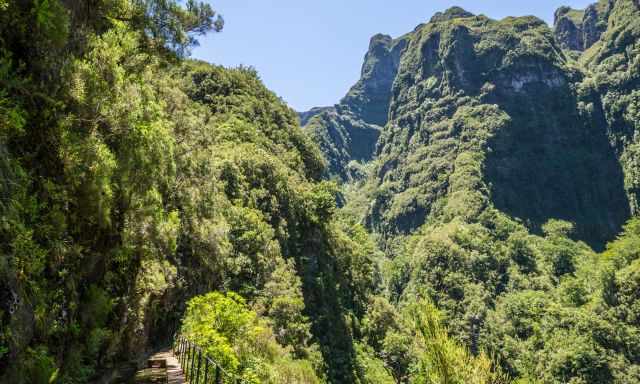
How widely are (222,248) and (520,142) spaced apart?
6312 inches

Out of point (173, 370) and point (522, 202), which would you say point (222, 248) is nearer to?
point (173, 370)

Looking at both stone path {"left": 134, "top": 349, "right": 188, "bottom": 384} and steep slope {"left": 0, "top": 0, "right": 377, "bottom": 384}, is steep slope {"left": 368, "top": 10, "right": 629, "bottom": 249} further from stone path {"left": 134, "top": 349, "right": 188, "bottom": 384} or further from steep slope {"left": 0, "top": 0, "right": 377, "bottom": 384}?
steep slope {"left": 0, "top": 0, "right": 377, "bottom": 384}

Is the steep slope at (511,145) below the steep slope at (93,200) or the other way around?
the other way around

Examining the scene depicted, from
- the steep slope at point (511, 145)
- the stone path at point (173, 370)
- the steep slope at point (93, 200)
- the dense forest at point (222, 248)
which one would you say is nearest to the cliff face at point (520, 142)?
the steep slope at point (511, 145)

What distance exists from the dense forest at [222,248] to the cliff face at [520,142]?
3.85m

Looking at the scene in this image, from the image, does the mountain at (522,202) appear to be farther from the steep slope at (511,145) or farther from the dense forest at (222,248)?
the dense forest at (222,248)

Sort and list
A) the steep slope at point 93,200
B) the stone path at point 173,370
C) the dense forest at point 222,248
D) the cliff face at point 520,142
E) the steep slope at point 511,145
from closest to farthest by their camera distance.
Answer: the steep slope at point 93,200
the dense forest at point 222,248
the stone path at point 173,370
the cliff face at point 520,142
the steep slope at point 511,145

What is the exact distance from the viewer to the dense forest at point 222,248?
30.0 ft

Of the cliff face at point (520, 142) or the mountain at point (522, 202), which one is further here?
the cliff face at point (520, 142)

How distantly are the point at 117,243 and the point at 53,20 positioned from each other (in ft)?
19.2

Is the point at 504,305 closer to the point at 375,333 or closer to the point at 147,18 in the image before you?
the point at 375,333

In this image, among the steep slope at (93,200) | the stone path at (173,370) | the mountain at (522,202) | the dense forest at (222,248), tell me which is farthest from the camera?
the mountain at (522,202)

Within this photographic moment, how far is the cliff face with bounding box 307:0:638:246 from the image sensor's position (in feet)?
480

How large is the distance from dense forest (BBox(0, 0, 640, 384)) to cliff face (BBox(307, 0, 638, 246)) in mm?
3853
